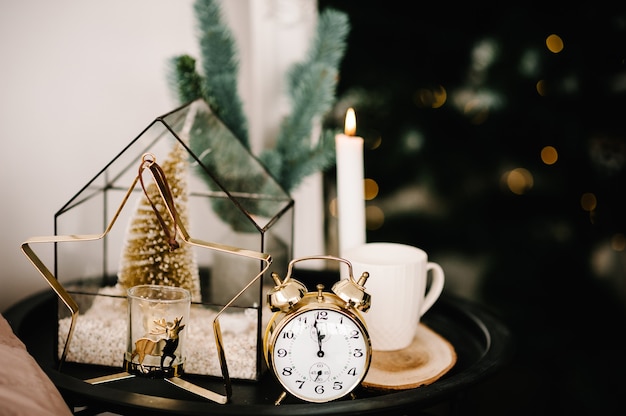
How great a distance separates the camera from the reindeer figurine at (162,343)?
747 mm

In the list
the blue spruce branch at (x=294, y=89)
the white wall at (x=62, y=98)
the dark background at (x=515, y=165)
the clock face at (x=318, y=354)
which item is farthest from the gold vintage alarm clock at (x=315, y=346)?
the dark background at (x=515, y=165)

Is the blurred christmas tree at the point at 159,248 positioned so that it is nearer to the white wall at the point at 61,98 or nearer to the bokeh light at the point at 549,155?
the white wall at the point at 61,98

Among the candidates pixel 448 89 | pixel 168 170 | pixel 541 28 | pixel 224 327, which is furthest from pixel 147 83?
pixel 541 28

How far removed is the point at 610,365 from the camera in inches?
58.8

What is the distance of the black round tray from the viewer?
2.20ft

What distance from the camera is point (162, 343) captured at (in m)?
0.75

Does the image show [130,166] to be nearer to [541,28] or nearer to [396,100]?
[396,100]

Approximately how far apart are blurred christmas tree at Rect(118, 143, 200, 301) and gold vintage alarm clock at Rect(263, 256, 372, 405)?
0.59 ft

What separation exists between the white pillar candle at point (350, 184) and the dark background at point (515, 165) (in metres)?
0.66

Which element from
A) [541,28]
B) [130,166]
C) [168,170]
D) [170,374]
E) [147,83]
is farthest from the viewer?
[541,28]

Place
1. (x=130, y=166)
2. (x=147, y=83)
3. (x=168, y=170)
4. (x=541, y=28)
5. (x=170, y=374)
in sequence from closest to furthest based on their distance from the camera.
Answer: (x=170, y=374), (x=168, y=170), (x=130, y=166), (x=147, y=83), (x=541, y=28)

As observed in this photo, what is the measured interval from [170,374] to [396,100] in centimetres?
104

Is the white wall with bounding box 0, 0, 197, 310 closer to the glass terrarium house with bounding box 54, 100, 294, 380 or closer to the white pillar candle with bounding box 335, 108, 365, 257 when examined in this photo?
the glass terrarium house with bounding box 54, 100, 294, 380

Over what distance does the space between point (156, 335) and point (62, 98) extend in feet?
1.94
